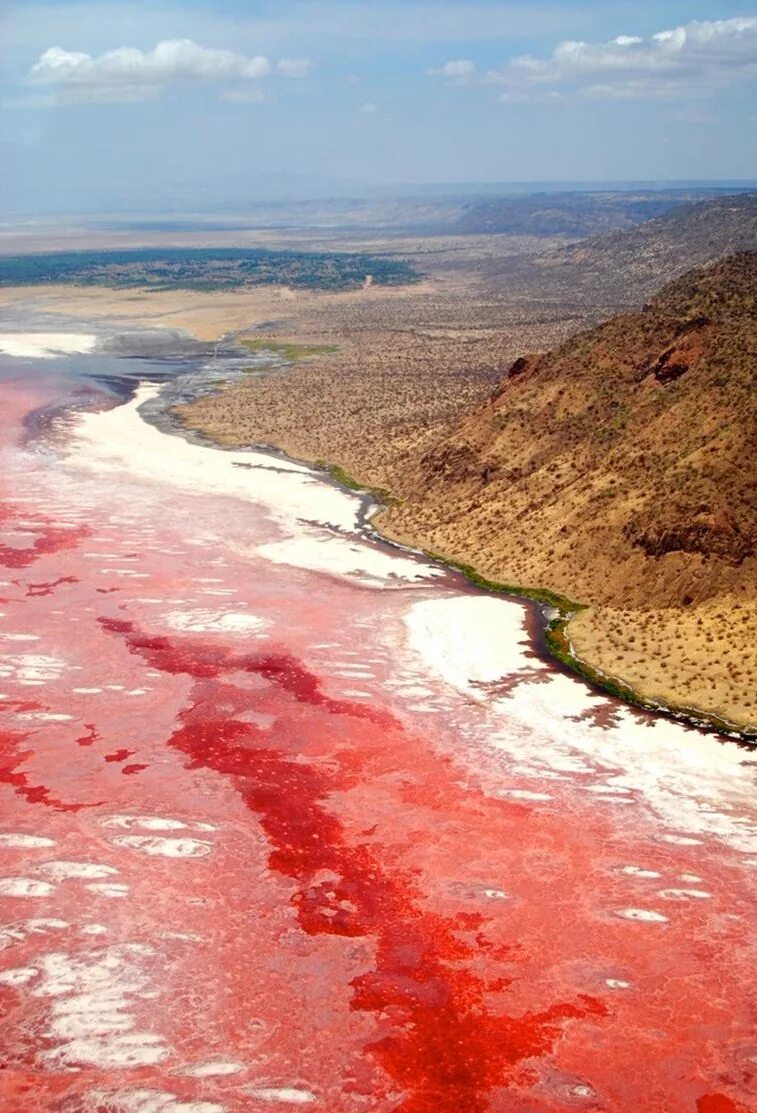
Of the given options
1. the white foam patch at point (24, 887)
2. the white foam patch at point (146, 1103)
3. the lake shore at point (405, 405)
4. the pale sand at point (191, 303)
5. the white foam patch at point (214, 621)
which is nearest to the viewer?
the white foam patch at point (146, 1103)

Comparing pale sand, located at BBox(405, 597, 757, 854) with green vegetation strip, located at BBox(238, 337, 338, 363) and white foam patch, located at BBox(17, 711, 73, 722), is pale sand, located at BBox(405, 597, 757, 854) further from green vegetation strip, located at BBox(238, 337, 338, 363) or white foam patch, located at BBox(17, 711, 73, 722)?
green vegetation strip, located at BBox(238, 337, 338, 363)

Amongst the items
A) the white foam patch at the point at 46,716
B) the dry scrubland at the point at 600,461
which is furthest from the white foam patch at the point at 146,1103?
the dry scrubland at the point at 600,461

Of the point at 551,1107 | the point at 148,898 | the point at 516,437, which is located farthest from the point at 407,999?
the point at 516,437

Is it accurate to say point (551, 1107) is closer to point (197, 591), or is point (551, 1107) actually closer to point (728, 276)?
point (197, 591)

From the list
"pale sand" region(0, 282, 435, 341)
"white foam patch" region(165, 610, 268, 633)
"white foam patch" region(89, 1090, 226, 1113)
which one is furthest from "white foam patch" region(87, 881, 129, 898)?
"pale sand" region(0, 282, 435, 341)

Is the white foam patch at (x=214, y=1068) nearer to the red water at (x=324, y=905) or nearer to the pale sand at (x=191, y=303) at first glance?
the red water at (x=324, y=905)

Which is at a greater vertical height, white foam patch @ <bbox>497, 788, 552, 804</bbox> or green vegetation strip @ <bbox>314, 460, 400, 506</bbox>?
green vegetation strip @ <bbox>314, 460, 400, 506</bbox>
